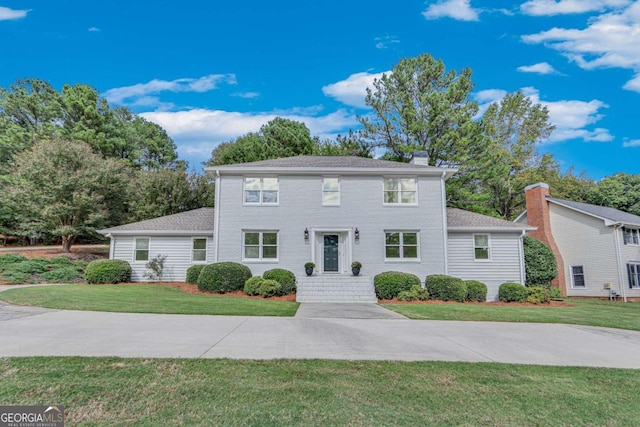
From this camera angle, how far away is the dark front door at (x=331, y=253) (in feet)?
53.3

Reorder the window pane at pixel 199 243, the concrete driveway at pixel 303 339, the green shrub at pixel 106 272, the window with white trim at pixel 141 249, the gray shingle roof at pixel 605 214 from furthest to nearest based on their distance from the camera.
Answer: the gray shingle roof at pixel 605 214 < the window pane at pixel 199 243 < the window with white trim at pixel 141 249 < the green shrub at pixel 106 272 < the concrete driveway at pixel 303 339

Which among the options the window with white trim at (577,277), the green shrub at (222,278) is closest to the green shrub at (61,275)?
the green shrub at (222,278)

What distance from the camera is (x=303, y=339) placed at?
6.33 meters

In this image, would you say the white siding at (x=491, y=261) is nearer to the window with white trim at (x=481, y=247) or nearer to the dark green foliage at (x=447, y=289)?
the window with white trim at (x=481, y=247)

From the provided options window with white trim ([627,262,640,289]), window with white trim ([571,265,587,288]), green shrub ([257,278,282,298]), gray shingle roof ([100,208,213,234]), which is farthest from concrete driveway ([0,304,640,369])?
window with white trim ([627,262,640,289])

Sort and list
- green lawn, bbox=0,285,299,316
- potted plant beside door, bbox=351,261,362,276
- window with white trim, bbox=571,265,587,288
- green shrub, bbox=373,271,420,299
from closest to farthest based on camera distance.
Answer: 1. green lawn, bbox=0,285,299,316
2. green shrub, bbox=373,271,420,299
3. potted plant beside door, bbox=351,261,362,276
4. window with white trim, bbox=571,265,587,288

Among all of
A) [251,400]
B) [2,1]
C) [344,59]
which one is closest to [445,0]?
[344,59]

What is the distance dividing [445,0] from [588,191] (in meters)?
24.8

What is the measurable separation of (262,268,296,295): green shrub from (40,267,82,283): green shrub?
9.87 meters

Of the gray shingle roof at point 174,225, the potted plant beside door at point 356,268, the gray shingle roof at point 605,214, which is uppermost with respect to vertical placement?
the gray shingle roof at point 605,214

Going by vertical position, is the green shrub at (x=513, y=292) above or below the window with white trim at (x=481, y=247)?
below

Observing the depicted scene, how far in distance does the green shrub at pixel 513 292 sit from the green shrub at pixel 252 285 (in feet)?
35.1

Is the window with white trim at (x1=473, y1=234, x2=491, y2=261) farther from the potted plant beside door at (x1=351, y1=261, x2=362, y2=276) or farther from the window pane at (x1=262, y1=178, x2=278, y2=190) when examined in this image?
the window pane at (x1=262, y1=178, x2=278, y2=190)

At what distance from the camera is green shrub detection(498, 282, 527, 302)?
14.7 m
